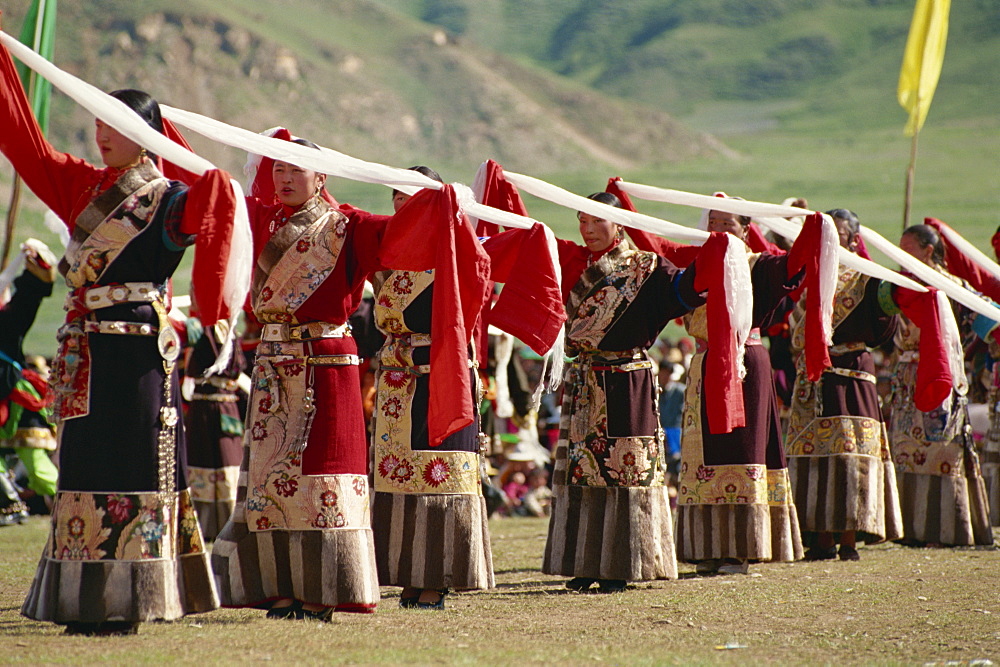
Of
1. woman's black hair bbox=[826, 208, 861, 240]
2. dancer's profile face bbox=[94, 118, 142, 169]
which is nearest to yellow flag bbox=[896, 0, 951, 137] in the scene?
woman's black hair bbox=[826, 208, 861, 240]

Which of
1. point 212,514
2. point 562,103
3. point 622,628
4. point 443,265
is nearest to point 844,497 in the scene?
point 622,628

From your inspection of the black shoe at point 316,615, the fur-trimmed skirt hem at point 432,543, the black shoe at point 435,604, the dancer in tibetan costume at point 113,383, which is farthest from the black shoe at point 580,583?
the dancer in tibetan costume at point 113,383

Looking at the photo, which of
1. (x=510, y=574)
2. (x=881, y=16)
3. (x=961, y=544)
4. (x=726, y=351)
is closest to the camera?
(x=726, y=351)

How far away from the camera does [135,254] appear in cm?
443

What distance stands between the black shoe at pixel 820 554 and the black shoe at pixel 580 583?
6.65 ft

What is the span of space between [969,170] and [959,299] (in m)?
51.3

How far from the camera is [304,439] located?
490 cm

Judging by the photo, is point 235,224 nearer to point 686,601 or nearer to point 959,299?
point 686,601

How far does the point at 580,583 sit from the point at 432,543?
0.97 metres

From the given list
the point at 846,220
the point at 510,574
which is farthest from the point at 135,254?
the point at 846,220

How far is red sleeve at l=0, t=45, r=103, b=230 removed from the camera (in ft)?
14.4

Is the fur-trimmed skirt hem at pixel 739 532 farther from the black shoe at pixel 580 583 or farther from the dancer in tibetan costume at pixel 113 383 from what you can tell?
the dancer in tibetan costume at pixel 113 383

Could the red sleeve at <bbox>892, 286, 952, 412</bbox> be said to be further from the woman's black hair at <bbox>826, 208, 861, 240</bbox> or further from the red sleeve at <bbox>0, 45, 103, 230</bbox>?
the red sleeve at <bbox>0, 45, 103, 230</bbox>

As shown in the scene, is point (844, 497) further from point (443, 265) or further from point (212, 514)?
point (212, 514)
